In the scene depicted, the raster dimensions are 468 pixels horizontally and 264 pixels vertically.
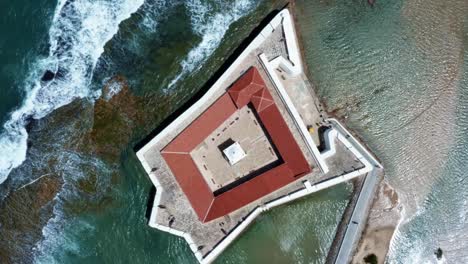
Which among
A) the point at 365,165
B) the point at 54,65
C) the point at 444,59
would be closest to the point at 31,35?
the point at 54,65

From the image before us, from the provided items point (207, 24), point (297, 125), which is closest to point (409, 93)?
point (297, 125)

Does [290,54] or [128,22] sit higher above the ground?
[128,22]

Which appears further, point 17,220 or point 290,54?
point 17,220

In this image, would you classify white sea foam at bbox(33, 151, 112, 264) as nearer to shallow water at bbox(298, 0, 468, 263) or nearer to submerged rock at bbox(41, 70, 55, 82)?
submerged rock at bbox(41, 70, 55, 82)

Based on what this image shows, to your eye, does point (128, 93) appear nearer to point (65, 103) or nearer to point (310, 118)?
point (65, 103)

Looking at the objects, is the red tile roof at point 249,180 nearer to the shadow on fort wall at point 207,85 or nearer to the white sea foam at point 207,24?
the shadow on fort wall at point 207,85

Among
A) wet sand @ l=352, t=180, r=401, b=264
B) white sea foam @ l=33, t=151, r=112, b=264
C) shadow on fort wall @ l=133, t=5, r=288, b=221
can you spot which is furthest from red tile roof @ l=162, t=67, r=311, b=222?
wet sand @ l=352, t=180, r=401, b=264

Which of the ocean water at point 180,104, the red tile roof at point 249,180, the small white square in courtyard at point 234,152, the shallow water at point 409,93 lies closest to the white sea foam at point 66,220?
the ocean water at point 180,104
